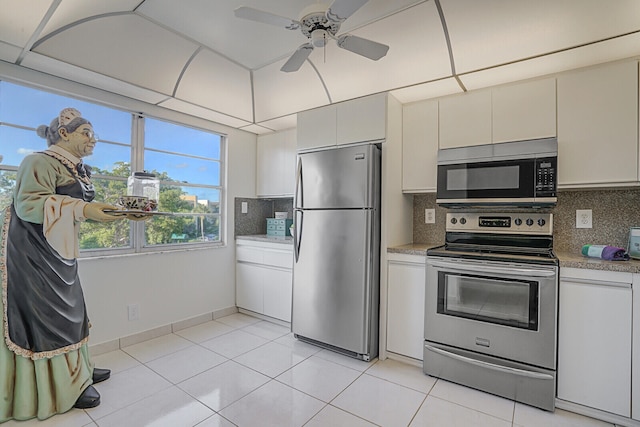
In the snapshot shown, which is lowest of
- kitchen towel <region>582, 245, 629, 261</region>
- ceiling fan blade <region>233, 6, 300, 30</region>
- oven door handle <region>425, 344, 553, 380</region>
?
oven door handle <region>425, 344, 553, 380</region>

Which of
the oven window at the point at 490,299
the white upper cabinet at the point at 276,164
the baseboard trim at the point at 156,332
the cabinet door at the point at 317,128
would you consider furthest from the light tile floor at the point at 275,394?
the cabinet door at the point at 317,128

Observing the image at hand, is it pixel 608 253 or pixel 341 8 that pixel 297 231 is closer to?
pixel 341 8

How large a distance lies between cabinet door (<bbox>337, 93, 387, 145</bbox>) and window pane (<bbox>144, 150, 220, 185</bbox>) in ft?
5.45

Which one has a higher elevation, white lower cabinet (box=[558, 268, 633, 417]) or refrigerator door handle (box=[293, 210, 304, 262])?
refrigerator door handle (box=[293, 210, 304, 262])

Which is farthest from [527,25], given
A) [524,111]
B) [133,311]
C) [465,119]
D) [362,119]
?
[133,311]

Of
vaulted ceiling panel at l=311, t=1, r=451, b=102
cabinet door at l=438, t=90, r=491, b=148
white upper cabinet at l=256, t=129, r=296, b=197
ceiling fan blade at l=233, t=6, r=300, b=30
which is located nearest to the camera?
ceiling fan blade at l=233, t=6, r=300, b=30

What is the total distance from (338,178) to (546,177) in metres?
1.50

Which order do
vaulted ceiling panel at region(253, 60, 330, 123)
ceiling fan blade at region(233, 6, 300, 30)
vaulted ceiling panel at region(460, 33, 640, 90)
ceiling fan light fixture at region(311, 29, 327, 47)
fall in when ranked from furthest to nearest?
vaulted ceiling panel at region(253, 60, 330, 123)
vaulted ceiling panel at region(460, 33, 640, 90)
ceiling fan light fixture at region(311, 29, 327, 47)
ceiling fan blade at region(233, 6, 300, 30)

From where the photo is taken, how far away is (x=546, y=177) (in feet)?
7.00

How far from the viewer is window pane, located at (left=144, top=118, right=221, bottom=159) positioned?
3092mm

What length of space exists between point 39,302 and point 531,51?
11.3 ft

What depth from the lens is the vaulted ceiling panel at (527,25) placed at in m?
1.75

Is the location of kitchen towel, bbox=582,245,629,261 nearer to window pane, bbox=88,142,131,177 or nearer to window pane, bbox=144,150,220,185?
window pane, bbox=144,150,220,185

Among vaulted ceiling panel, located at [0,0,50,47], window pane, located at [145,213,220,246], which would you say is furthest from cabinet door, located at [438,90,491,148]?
vaulted ceiling panel, located at [0,0,50,47]
